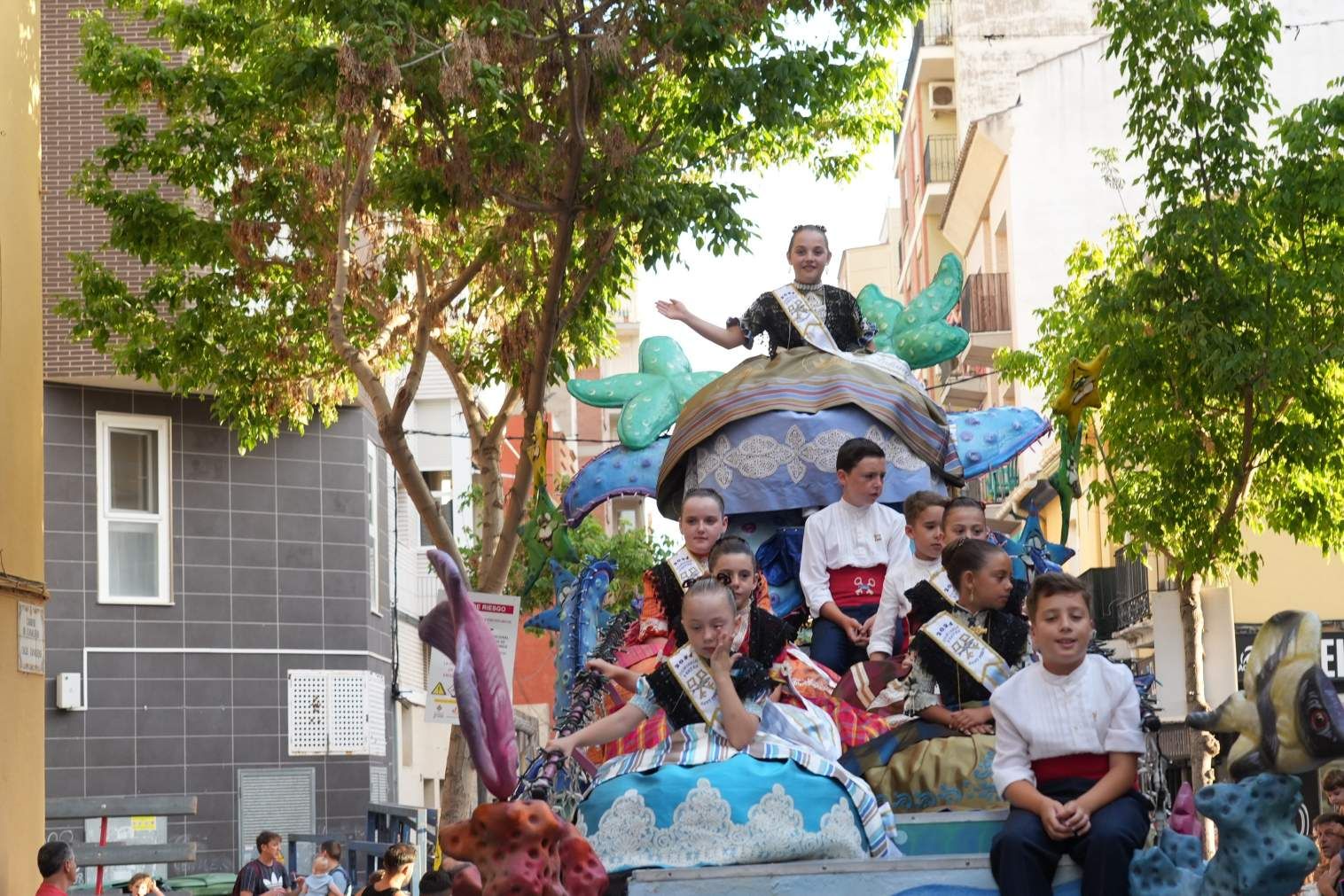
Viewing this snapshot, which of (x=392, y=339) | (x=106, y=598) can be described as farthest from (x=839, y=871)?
(x=106, y=598)

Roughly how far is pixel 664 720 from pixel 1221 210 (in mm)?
10487

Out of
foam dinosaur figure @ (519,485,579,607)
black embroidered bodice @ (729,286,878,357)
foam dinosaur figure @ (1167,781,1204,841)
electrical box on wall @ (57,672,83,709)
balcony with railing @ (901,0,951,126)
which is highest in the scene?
balcony with railing @ (901,0,951,126)

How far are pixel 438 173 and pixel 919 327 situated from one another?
16.1ft

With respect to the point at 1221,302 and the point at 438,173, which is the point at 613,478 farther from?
the point at 1221,302

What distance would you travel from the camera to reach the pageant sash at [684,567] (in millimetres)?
8461

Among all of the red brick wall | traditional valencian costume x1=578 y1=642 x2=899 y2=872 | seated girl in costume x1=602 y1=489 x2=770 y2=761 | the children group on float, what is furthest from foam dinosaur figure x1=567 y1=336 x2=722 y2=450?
the red brick wall

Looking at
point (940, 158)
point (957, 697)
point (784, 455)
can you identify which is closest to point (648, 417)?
point (784, 455)

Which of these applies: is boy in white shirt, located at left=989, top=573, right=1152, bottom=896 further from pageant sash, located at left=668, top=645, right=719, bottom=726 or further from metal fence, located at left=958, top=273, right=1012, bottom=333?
metal fence, located at left=958, top=273, right=1012, bottom=333

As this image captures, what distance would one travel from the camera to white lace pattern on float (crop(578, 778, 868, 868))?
5781 mm

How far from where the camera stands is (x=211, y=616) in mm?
24797

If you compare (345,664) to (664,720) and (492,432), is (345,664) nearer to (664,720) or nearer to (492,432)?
(492,432)

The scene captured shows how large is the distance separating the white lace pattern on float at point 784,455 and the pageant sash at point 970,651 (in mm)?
2342

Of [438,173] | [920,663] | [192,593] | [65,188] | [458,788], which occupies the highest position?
[65,188]

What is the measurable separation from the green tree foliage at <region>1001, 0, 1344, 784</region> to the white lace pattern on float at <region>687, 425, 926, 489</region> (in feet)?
20.6
